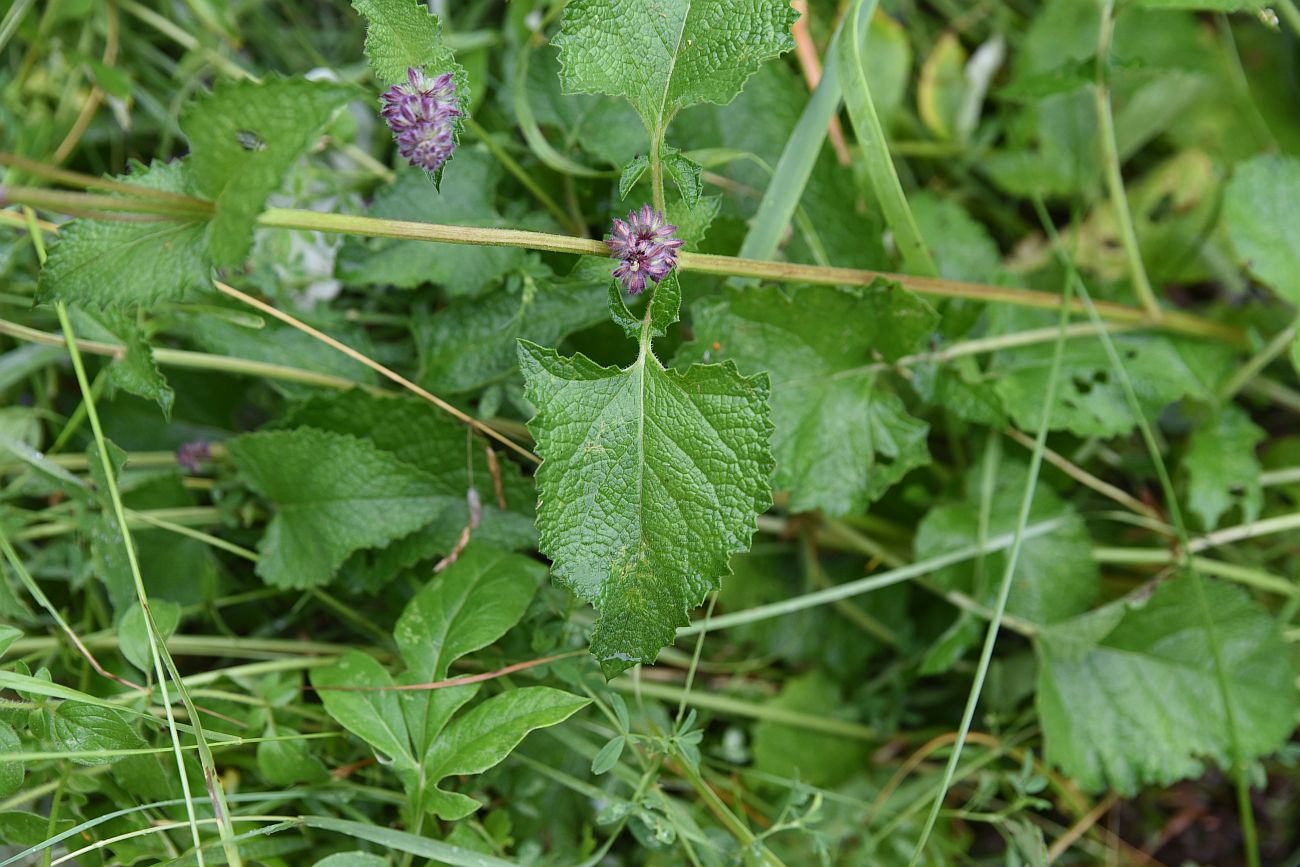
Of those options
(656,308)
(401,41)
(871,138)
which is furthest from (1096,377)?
(401,41)

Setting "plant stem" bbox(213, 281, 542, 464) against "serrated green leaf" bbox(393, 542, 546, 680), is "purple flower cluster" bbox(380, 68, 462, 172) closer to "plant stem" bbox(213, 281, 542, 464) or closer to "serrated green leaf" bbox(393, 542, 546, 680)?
"plant stem" bbox(213, 281, 542, 464)

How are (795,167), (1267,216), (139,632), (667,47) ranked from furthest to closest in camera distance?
(1267,216)
(795,167)
(139,632)
(667,47)

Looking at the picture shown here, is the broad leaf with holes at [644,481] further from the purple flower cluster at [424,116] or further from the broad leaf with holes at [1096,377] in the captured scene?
the broad leaf with holes at [1096,377]

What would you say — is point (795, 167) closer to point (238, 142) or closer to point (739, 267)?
point (739, 267)

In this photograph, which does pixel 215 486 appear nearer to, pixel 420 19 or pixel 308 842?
pixel 308 842

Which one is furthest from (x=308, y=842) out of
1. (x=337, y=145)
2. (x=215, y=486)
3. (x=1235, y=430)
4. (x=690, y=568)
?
(x=1235, y=430)
